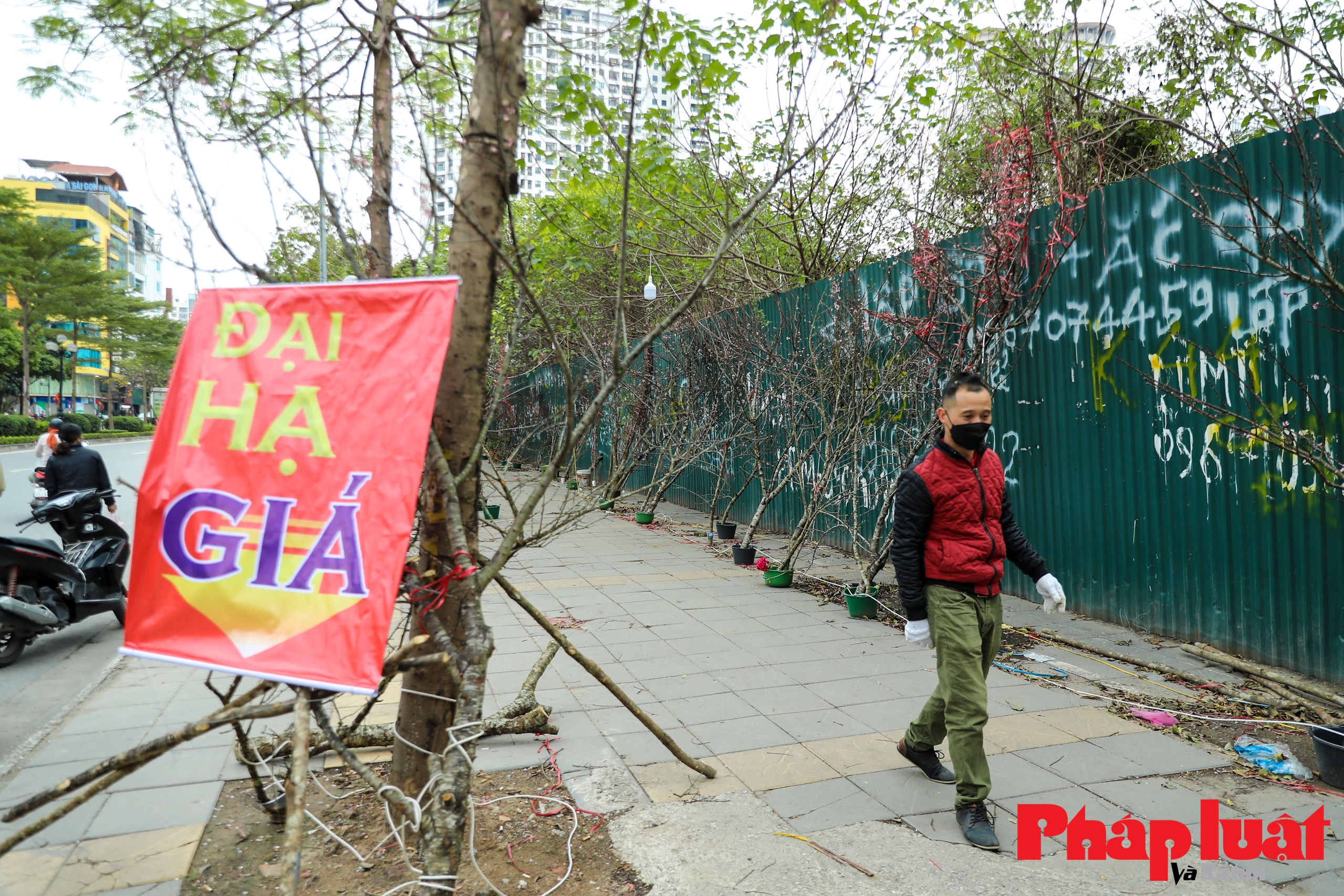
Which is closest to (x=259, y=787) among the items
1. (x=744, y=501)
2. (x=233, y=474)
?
(x=233, y=474)

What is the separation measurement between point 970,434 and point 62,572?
645 centimetres

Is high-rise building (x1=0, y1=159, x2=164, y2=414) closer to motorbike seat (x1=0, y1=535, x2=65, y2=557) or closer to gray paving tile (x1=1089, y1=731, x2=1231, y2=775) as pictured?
motorbike seat (x1=0, y1=535, x2=65, y2=557)

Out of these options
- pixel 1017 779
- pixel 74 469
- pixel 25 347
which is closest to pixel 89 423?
pixel 25 347

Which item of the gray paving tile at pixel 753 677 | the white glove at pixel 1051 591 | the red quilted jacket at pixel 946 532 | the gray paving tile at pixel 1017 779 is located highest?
the red quilted jacket at pixel 946 532

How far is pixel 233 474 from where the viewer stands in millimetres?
2471

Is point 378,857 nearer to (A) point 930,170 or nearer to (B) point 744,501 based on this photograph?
(B) point 744,501

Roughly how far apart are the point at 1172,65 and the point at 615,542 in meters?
8.77

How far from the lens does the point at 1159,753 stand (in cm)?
400

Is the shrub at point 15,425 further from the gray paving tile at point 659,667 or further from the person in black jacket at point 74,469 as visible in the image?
the gray paving tile at point 659,667

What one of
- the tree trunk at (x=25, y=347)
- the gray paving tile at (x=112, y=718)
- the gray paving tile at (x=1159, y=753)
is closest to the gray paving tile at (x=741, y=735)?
the gray paving tile at (x=1159, y=753)

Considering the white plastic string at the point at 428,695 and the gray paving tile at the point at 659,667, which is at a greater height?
the white plastic string at the point at 428,695

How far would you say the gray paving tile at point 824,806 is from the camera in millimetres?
3389

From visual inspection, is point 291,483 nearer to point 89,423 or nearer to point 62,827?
point 62,827

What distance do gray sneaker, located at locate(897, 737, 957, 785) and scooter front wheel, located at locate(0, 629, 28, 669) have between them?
611 centimetres
